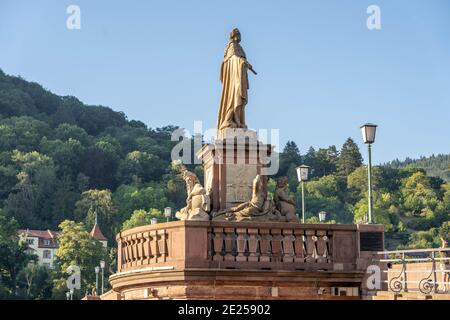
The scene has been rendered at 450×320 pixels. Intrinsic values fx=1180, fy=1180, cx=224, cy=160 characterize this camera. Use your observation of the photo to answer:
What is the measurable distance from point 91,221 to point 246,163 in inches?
5526

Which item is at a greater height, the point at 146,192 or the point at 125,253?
the point at 146,192

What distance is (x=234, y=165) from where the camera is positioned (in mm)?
30750

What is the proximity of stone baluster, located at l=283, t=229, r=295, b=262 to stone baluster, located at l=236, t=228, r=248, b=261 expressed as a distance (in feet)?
3.04

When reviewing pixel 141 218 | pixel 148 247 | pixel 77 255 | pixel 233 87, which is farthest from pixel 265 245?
pixel 141 218

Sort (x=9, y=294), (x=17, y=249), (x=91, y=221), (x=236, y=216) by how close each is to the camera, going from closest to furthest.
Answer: (x=236, y=216)
(x=9, y=294)
(x=17, y=249)
(x=91, y=221)

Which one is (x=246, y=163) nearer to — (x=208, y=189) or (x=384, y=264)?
(x=208, y=189)

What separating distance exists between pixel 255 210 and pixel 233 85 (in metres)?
3.83

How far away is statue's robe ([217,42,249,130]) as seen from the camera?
103 feet

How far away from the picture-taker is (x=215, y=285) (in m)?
25.7

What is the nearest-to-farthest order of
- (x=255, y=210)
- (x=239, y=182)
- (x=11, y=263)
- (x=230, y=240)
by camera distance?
(x=230, y=240) < (x=255, y=210) < (x=239, y=182) < (x=11, y=263)

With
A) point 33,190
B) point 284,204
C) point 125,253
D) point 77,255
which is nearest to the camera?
point 125,253

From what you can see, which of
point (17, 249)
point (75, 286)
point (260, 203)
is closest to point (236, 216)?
point (260, 203)

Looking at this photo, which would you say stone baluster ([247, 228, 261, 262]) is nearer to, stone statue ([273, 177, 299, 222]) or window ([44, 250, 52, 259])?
stone statue ([273, 177, 299, 222])

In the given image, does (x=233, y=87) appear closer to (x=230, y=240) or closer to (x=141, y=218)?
(x=230, y=240)
